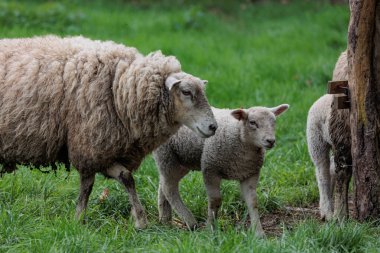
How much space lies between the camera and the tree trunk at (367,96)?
629 centimetres

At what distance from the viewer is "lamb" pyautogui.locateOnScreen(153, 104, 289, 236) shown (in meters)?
6.45

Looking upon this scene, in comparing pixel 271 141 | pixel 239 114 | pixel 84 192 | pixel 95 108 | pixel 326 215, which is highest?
pixel 95 108

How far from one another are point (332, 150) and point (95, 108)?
2.16m

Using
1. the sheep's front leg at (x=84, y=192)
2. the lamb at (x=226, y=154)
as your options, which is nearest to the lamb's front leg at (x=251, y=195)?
the lamb at (x=226, y=154)

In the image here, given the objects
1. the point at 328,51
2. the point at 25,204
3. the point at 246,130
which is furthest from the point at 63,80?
the point at 328,51

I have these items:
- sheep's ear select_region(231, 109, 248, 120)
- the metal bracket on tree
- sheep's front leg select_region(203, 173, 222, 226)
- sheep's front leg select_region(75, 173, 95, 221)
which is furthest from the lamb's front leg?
sheep's front leg select_region(75, 173, 95, 221)

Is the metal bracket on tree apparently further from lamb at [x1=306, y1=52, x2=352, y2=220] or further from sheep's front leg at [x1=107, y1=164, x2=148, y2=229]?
sheep's front leg at [x1=107, y1=164, x2=148, y2=229]

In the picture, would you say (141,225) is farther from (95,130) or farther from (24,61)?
(24,61)

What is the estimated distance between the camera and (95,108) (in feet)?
20.7

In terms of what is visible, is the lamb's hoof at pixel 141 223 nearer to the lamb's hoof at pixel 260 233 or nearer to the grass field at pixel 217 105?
the grass field at pixel 217 105

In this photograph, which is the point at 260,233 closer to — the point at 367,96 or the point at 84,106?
the point at 367,96

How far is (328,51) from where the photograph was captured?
1407 cm

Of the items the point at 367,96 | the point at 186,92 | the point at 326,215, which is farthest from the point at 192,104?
the point at 326,215

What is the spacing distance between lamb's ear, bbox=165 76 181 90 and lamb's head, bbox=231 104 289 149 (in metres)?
0.65
